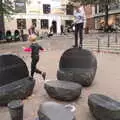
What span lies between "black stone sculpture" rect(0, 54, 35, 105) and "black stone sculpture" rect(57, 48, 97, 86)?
114cm

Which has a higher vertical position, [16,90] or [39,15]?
[39,15]

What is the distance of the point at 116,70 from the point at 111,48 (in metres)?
5.65

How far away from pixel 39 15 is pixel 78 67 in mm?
34849

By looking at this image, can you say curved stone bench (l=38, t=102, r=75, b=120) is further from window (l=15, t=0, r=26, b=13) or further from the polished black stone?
window (l=15, t=0, r=26, b=13)

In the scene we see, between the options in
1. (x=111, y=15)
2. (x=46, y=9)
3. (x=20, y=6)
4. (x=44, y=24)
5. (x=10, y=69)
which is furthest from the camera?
(x=111, y=15)

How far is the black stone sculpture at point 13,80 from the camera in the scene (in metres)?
6.52

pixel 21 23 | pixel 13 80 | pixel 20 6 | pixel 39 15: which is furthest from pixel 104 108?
pixel 39 15

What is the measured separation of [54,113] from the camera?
16.0ft

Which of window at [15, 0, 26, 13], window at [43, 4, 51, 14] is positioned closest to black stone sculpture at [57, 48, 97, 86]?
window at [15, 0, 26, 13]

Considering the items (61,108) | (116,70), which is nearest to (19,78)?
(61,108)

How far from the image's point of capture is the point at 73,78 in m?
7.71

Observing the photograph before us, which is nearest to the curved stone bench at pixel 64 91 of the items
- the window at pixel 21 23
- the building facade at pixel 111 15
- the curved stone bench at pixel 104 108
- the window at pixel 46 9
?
the curved stone bench at pixel 104 108

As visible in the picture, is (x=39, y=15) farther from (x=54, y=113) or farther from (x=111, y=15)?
(x=54, y=113)

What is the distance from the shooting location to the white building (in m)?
39.2
